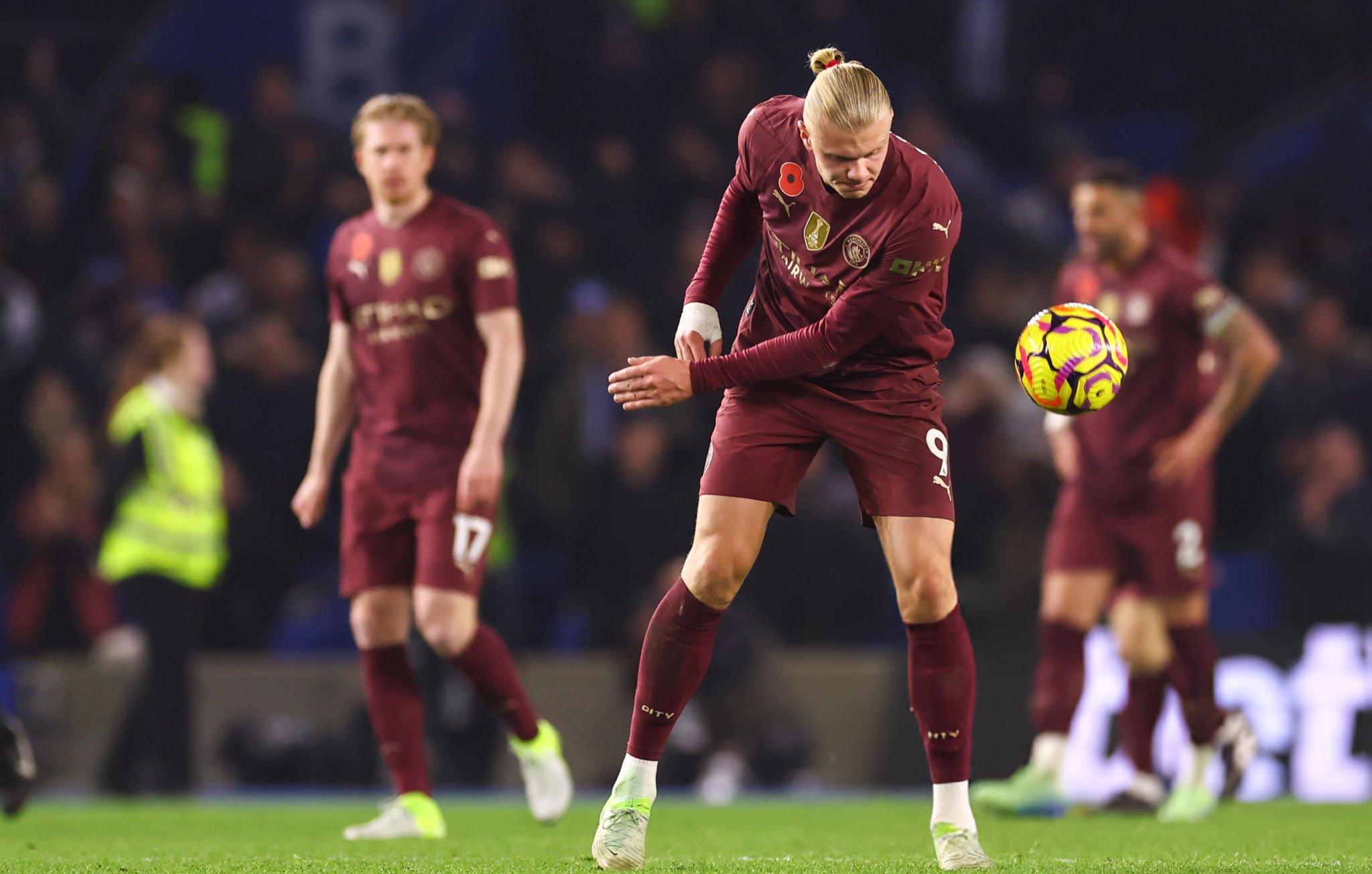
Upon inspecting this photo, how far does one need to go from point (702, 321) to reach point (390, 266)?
1.63 m

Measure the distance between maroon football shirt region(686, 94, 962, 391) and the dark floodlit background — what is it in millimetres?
4602

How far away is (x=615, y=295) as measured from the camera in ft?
38.6

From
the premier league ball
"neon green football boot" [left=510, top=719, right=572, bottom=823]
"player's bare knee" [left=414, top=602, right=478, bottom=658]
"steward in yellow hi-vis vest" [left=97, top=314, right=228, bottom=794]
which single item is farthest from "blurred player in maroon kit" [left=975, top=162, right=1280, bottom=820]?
"steward in yellow hi-vis vest" [left=97, top=314, right=228, bottom=794]

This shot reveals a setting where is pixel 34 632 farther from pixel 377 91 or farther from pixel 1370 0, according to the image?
pixel 1370 0

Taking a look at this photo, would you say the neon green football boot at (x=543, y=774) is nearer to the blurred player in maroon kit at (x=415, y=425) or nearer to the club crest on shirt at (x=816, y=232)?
the blurred player in maroon kit at (x=415, y=425)

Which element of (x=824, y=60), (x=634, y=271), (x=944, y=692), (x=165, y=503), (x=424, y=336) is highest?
(x=634, y=271)

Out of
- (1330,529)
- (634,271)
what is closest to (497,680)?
(1330,529)

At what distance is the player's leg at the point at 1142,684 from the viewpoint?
7.53 metres

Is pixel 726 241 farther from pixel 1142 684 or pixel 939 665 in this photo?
pixel 1142 684

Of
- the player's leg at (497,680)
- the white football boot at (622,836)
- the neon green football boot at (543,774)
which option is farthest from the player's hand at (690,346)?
the neon green football boot at (543,774)

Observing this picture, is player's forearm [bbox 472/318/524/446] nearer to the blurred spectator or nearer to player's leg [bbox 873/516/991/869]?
player's leg [bbox 873/516/991/869]

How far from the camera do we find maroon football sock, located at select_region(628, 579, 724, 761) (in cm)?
488

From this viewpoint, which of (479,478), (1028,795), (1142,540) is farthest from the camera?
(1142,540)

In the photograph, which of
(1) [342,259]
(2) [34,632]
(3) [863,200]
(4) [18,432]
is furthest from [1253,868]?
(4) [18,432]
